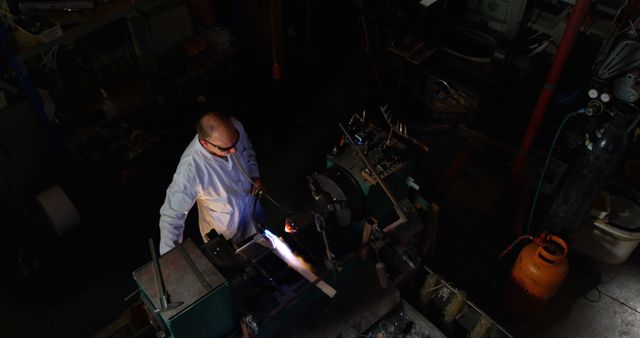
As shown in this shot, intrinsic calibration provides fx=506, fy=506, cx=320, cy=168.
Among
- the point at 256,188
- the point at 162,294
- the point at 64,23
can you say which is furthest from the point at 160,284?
the point at 64,23

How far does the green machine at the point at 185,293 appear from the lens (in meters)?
1.49

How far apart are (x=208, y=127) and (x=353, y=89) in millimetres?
2534

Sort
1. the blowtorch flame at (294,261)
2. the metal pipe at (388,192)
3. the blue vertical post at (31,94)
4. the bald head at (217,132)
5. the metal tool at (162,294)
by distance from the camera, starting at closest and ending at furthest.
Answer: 1. the metal tool at (162,294)
2. the blowtorch flame at (294,261)
3. the metal pipe at (388,192)
4. the bald head at (217,132)
5. the blue vertical post at (31,94)

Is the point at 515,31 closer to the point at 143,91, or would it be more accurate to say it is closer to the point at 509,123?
the point at 509,123

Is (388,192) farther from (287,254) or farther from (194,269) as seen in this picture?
(194,269)

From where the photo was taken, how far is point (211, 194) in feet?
8.02

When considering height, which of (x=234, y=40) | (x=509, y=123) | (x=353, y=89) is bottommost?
(x=353, y=89)

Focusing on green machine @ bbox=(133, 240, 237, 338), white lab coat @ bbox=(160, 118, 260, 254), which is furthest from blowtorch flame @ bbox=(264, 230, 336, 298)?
white lab coat @ bbox=(160, 118, 260, 254)

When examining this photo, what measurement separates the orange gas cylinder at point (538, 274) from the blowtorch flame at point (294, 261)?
135 cm

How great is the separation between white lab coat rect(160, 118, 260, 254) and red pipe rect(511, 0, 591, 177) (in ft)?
5.68

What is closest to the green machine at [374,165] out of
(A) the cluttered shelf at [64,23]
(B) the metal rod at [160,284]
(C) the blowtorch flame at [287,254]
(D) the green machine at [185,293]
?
(C) the blowtorch flame at [287,254]

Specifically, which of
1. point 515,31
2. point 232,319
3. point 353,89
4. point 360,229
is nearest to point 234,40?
point 353,89

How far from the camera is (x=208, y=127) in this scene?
7.30 feet

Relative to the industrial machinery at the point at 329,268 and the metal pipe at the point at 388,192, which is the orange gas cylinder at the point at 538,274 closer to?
the industrial machinery at the point at 329,268
